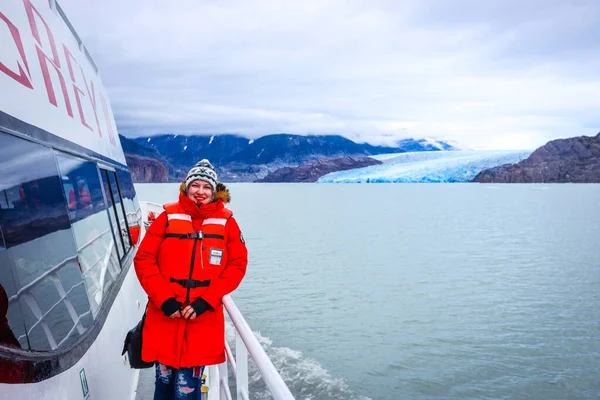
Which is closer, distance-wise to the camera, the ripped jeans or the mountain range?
the ripped jeans

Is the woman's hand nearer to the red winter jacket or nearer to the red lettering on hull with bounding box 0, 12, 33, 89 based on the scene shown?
the red winter jacket

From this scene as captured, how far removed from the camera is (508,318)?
1302 cm

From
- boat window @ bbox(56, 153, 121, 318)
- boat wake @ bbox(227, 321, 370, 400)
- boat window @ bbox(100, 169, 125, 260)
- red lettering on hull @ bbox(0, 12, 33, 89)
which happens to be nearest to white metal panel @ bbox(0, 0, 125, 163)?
red lettering on hull @ bbox(0, 12, 33, 89)

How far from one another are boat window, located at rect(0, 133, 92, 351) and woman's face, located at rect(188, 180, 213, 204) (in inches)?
24.4

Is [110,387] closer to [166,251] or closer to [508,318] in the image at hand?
[166,251]

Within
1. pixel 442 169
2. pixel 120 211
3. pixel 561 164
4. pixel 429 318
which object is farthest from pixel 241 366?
pixel 561 164

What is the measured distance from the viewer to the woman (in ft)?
8.04

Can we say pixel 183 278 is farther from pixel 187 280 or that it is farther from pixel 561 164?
pixel 561 164

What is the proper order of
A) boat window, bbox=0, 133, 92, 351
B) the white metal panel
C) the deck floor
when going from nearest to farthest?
boat window, bbox=0, 133, 92, 351, the white metal panel, the deck floor

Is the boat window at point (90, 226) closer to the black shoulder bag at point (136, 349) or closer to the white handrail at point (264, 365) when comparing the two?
the black shoulder bag at point (136, 349)

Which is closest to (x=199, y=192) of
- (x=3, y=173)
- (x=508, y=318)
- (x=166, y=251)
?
(x=166, y=251)

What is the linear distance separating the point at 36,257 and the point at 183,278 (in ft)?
2.58

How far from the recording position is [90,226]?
3080 millimetres

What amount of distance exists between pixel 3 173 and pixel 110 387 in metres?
1.53
